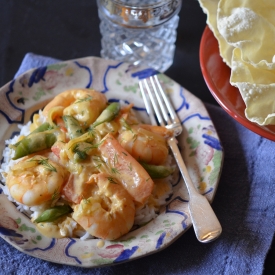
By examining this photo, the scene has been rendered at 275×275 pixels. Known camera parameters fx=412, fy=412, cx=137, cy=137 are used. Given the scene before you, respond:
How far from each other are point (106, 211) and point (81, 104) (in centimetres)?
46

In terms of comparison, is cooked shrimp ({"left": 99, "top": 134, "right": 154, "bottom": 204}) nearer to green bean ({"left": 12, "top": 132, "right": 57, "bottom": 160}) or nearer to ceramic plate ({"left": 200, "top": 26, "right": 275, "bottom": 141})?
green bean ({"left": 12, "top": 132, "right": 57, "bottom": 160})

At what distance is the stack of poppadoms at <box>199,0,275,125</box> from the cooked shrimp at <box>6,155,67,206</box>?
649mm

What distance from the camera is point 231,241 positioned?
1383 mm

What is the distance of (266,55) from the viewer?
1.33 metres

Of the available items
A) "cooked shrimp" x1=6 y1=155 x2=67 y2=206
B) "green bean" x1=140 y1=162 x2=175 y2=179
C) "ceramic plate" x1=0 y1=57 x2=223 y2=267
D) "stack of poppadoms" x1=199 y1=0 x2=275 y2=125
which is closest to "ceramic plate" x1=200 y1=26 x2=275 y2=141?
"stack of poppadoms" x1=199 y1=0 x2=275 y2=125

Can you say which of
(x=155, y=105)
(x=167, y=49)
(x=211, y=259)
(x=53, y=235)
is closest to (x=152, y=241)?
(x=211, y=259)

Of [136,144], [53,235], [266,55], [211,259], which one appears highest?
[266,55]

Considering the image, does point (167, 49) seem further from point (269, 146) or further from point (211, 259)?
point (211, 259)

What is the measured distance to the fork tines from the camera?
5.57 feet

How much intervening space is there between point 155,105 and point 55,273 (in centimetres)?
78

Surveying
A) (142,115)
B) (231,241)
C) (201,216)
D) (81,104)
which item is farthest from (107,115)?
(231,241)

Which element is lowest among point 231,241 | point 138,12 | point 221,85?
point 231,241

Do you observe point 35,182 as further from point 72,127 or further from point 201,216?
point 201,216

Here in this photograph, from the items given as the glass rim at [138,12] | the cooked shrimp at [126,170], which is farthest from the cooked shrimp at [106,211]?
the glass rim at [138,12]
